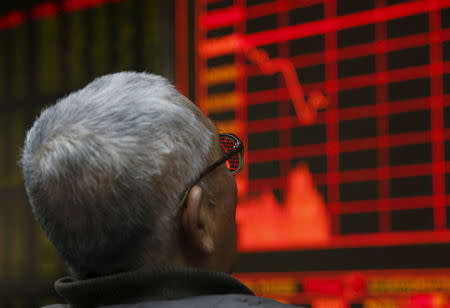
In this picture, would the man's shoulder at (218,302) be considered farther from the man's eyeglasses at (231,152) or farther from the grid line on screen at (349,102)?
the grid line on screen at (349,102)

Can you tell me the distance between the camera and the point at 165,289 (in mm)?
712

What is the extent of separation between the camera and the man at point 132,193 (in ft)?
2.29

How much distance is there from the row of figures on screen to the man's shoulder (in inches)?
44.4

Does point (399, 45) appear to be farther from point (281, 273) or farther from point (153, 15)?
point (153, 15)

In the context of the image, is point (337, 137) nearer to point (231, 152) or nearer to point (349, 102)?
point (349, 102)

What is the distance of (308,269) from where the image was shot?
1827mm

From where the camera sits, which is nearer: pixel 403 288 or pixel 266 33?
pixel 403 288

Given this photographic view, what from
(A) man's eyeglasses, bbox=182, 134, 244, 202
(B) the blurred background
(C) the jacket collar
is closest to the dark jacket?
(C) the jacket collar

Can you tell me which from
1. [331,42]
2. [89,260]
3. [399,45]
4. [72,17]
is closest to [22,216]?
[72,17]

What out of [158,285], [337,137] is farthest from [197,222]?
[337,137]

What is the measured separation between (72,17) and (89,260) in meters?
1.80

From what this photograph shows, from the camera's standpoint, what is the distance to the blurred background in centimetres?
167

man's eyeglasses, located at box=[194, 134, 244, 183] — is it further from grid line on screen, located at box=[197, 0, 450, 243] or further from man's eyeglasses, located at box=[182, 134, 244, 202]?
grid line on screen, located at box=[197, 0, 450, 243]

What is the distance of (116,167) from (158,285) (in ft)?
0.39
